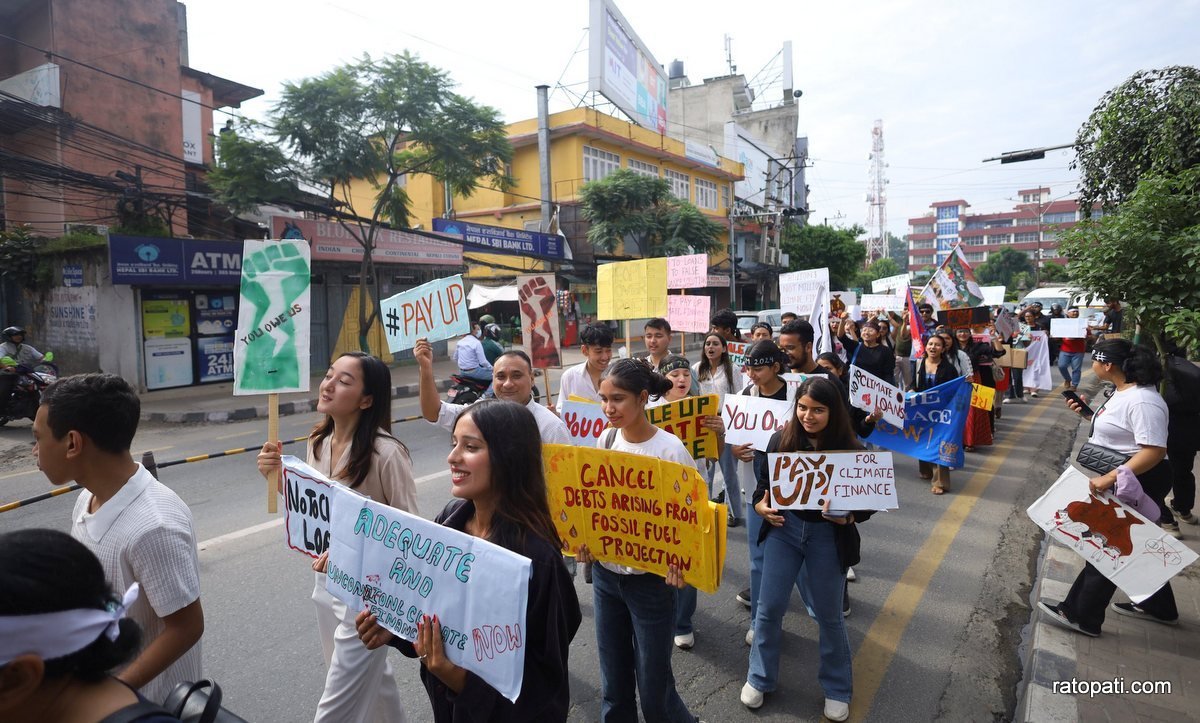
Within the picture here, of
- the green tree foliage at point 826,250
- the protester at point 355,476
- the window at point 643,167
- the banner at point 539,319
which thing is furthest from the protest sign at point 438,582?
the green tree foliage at point 826,250

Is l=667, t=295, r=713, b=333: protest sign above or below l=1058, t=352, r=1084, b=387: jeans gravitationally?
above

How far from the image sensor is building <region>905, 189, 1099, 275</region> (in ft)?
300

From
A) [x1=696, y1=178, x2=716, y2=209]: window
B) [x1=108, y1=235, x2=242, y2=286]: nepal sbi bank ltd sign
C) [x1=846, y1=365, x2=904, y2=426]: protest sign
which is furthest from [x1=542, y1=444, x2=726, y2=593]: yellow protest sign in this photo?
[x1=696, y1=178, x2=716, y2=209]: window

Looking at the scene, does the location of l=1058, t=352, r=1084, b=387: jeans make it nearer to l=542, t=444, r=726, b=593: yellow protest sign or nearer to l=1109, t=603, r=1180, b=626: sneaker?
l=1109, t=603, r=1180, b=626: sneaker

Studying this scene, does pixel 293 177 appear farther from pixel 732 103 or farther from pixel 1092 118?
pixel 732 103

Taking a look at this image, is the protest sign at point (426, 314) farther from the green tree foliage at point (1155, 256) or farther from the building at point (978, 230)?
the building at point (978, 230)

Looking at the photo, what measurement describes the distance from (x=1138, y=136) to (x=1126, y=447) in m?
3.99

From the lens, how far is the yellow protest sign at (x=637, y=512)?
2564 mm

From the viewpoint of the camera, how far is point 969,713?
319 cm

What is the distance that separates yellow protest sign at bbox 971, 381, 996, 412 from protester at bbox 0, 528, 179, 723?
28.6 ft

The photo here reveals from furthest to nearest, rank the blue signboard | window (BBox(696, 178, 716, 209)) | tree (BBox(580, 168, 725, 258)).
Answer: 1. window (BBox(696, 178, 716, 209))
2. tree (BBox(580, 168, 725, 258))
3. the blue signboard

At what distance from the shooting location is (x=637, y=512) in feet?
8.86

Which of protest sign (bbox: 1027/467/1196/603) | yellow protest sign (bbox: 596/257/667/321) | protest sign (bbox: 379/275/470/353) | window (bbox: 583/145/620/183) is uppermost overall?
window (bbox: 583/145/620/183)

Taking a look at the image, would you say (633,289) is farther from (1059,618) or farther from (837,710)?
(837,710)
